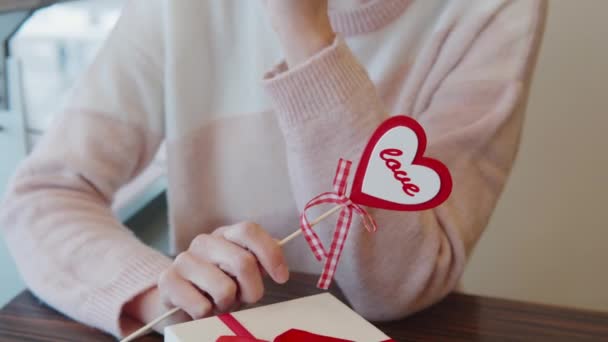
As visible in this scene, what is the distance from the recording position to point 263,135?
0.85 metres

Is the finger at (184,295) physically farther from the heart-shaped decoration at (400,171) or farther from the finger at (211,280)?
the heart-shaped decoration at (400,171)

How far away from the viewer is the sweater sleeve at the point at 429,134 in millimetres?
569

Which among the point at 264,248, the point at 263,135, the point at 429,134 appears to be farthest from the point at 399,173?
the point at 263,135

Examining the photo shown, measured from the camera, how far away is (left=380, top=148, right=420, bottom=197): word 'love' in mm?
468

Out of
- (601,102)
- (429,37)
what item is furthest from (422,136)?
(601,102)

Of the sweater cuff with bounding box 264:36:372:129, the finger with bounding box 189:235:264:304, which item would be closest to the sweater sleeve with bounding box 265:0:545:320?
the sweater cuff with bounding box 264:36:372:129

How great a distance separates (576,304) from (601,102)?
0.40 metres

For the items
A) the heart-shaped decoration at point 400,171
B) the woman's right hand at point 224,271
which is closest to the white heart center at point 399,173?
the heart-shaped decoration at point 400,171

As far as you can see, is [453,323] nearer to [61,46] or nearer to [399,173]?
[399,173]

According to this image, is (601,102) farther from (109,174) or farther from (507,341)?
(109,174)

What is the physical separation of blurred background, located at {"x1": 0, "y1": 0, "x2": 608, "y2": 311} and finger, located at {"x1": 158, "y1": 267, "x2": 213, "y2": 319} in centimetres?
61

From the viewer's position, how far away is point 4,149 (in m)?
1.28

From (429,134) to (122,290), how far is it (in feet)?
1.23

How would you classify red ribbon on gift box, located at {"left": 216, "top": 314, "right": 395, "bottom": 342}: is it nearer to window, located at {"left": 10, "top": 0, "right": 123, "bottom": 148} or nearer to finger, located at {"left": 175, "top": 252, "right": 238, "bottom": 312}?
finger, located at {"left": 175, "top": 252, "right": 238, "bottom": 312}
